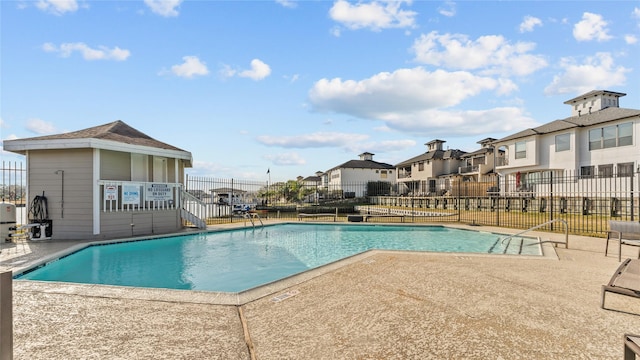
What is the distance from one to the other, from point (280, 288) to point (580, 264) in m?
6.93

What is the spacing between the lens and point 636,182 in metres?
19.7

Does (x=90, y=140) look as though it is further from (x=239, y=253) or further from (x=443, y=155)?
(x=443, y=155)

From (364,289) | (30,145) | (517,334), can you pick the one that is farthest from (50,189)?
(517,334)

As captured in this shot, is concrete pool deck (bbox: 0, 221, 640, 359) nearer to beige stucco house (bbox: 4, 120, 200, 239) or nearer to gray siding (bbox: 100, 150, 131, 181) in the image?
beige stucco house (bbox: 4, 120, 200, 239)

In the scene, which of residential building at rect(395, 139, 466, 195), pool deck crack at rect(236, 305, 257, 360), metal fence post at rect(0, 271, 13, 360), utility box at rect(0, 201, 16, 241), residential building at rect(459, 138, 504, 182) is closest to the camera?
metal fence post at rect(0, 271, 13, 360)

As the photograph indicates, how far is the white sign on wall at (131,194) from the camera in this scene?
12.5 meters

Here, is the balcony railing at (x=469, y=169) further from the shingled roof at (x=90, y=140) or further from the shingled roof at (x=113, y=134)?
the shingled roof at (x=113, y=134)

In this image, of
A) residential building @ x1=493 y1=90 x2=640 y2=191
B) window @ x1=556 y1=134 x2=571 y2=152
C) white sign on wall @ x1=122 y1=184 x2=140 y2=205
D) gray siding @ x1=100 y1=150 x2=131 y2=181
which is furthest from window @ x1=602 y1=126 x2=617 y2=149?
gray siding @ x1=100 y1=150 x2=131 y2=181

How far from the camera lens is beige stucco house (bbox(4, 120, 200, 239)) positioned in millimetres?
11578

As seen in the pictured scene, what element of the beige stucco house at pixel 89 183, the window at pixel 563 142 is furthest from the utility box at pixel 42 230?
the window at pixel 563 142

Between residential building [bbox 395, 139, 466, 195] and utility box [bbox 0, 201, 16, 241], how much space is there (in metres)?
37.0

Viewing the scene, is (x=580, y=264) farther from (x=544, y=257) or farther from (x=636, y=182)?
(x=636, y=182)

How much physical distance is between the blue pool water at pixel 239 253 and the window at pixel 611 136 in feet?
51.1

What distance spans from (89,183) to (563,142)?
3160 cm
